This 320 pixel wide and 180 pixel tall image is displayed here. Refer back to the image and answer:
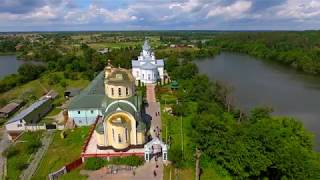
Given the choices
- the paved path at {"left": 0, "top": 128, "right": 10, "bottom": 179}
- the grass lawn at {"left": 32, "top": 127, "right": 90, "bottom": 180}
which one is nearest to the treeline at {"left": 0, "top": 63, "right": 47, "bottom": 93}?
the paved path at {"left": 0, "top": 128, "right": 10, "bottom": 179}

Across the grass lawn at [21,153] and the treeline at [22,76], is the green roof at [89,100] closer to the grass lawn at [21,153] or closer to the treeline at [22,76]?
the grass lawn at [21,153]

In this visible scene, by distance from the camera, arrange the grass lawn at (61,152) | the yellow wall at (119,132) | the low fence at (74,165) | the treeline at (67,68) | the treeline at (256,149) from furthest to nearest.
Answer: the treeline at (67,68) < the yellow wall at (119,132) < the grass lawn at (61,152) < the low fence at (74,165) < the treeline at (256,149)

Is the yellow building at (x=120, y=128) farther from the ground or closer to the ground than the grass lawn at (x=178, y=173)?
farther from the ground

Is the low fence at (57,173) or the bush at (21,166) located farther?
the bush at (21,166)

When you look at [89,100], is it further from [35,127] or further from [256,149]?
[256,149]

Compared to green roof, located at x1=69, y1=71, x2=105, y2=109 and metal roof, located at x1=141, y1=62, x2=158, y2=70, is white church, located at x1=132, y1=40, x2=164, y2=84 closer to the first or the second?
metal roof, located at x1=141, y1=62, x2=158, y2=70

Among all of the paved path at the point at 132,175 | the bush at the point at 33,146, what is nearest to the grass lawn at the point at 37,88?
the bush at the point at 33,146
